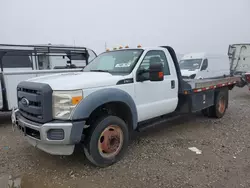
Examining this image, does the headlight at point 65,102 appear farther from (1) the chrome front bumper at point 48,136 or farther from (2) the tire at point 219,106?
(2) the tire at point 219,106

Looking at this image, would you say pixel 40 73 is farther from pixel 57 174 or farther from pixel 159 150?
pixel 159 150

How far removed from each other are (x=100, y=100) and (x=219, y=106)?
439 cm

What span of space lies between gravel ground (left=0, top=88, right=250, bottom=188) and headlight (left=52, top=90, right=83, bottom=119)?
3.35ft

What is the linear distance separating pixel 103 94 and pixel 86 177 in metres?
1.29

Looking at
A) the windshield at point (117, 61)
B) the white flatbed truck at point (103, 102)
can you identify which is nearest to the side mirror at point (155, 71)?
the white flatbed truck at point (103, 102)

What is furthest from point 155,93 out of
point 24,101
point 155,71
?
point 24,101

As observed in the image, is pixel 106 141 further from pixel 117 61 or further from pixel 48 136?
pixel 117 61

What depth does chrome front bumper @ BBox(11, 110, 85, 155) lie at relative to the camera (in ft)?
9.52

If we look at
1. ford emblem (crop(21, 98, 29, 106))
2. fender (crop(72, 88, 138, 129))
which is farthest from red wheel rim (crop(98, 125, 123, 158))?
ford emblem (crop(21, 98, 29, 106))

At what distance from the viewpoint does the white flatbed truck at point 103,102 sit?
9.68 ft

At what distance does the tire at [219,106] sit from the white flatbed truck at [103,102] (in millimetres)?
1344

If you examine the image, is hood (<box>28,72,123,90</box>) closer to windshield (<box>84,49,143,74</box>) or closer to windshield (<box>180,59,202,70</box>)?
windshield (<box>84,49,143,74</box>)

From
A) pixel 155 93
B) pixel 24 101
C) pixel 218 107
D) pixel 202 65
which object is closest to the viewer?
pixel 24 101

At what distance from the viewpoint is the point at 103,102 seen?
3.19 metres
